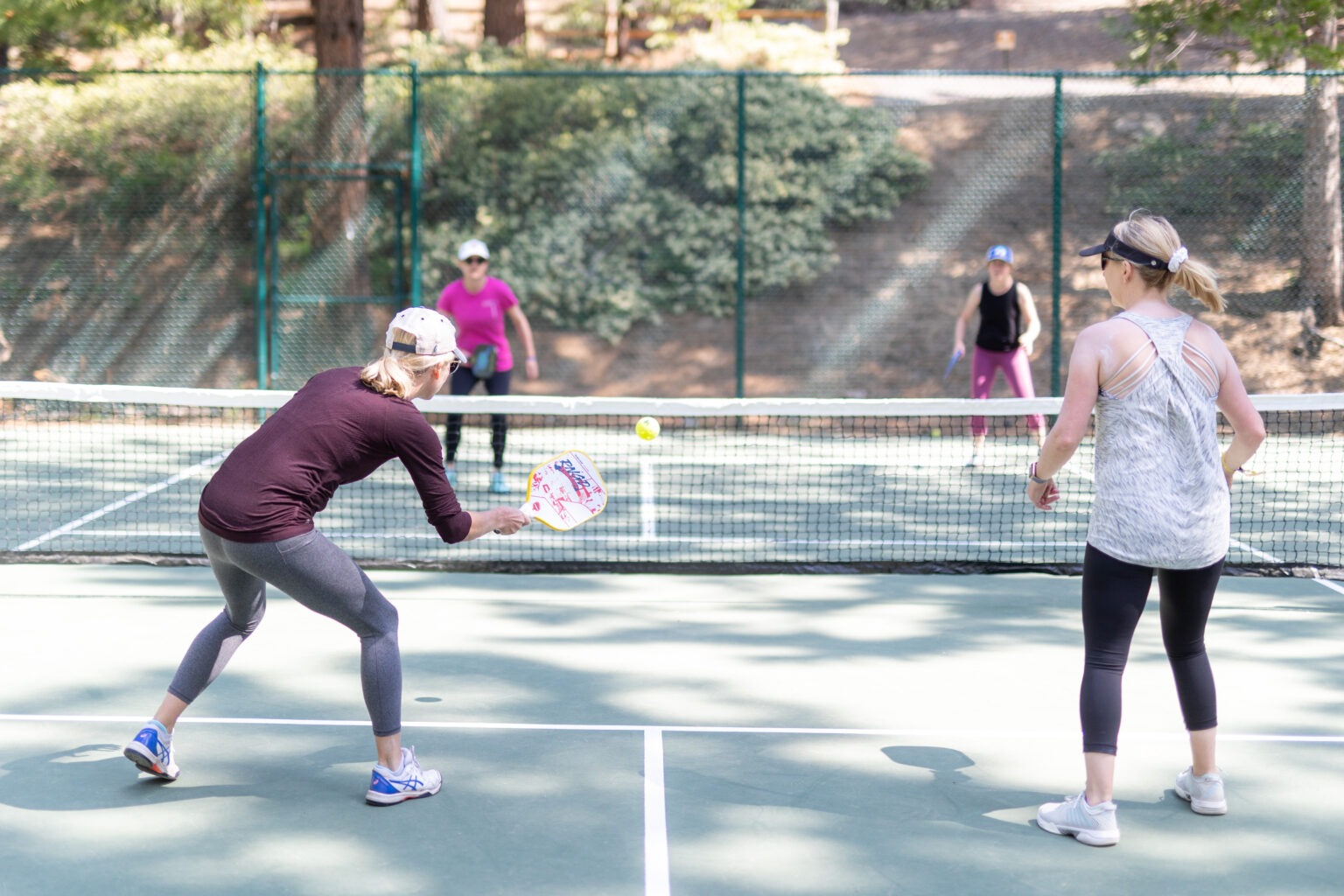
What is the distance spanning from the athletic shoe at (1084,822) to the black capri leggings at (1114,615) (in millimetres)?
156

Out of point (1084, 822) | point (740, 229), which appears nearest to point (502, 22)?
point (740, 229)

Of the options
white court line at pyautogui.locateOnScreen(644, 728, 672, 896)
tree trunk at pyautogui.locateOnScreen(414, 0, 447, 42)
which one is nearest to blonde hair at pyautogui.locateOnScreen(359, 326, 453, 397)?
white court line at pyautogui.locateOnScreen(644, 728, 672, 896)

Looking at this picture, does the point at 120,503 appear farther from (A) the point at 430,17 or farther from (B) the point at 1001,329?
(A) the point at 430,17

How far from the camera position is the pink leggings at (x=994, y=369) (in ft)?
38.1

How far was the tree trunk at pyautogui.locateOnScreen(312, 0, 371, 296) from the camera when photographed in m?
17.2

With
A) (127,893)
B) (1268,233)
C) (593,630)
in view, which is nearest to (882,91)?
(1268,233)

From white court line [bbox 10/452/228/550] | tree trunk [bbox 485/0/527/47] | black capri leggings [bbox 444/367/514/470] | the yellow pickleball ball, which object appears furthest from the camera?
tree trunk [bbox 485/0/527/47]

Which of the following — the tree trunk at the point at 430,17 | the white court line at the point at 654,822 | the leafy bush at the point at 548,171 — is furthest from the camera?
the tree trunk at the point at 430,17

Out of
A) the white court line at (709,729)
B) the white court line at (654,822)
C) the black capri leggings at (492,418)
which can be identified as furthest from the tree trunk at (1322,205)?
the white court line at (654,822)

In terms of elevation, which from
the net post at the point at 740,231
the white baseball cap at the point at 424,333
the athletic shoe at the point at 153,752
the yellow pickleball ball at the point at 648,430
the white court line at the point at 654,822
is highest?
the net post at the point at 740,231

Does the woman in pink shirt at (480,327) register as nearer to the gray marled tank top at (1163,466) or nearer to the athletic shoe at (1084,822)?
the athletic shoe at (1084,822)

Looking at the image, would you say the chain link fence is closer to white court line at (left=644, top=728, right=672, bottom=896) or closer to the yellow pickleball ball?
the yellow pickleball ball

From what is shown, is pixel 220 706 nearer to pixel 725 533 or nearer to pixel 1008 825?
pixel 1008 825

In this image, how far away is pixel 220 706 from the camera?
17.7 feet
